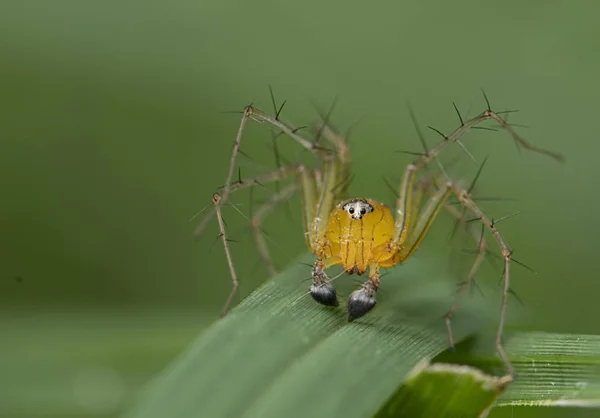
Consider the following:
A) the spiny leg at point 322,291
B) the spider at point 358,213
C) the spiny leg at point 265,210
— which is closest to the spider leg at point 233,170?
the spider at point 358,213

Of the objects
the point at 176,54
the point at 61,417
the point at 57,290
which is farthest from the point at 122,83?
the point at 61,417

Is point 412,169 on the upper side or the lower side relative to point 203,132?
lower

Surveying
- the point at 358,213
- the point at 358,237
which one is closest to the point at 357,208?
the point at 358,213

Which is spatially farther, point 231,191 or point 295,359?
point 231,191

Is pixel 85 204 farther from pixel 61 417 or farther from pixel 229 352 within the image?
pixel 229 352

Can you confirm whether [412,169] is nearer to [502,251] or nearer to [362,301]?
[502,251]

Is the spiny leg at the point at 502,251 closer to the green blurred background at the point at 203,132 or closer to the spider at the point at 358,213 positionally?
the spider at the point at 358,213
